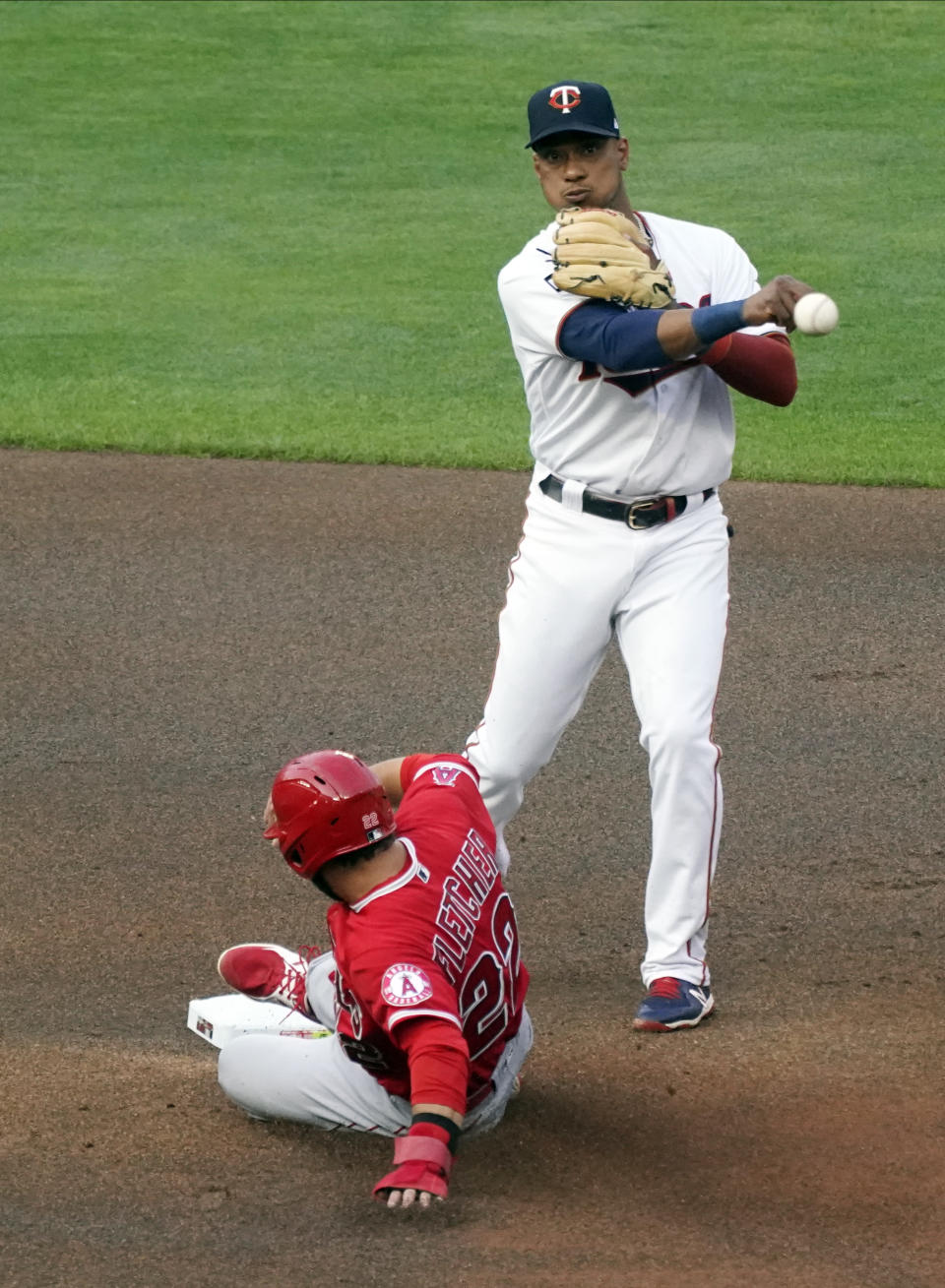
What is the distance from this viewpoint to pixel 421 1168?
334 cm

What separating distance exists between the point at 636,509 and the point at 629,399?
27cm

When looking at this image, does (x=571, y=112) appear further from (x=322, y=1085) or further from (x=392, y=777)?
(x=322, y=1085)

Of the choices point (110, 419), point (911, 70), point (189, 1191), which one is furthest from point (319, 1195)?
point (911, 70)

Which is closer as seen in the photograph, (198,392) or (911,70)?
(198,392)

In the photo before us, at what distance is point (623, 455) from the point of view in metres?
4.46

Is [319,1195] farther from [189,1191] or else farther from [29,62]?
[29,62]

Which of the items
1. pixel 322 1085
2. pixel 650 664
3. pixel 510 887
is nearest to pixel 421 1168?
pixel 322 1085

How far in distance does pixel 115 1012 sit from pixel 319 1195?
3.28 ft

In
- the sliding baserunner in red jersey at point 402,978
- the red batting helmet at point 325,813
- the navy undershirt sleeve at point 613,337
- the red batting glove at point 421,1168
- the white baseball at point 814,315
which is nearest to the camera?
the red batting glove at point 421,1168

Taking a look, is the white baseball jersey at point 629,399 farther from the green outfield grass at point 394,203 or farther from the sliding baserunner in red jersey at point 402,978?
the green outfield grass at point 394,203

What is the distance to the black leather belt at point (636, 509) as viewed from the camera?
4484mm

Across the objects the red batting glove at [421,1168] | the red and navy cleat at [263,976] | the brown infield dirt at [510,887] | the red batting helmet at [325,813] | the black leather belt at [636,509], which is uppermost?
the black leather belt at [636,509]

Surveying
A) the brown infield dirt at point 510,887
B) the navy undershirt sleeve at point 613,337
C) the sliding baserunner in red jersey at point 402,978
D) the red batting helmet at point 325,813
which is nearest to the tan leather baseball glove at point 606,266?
the navy undershirt sleeve at point 613,337

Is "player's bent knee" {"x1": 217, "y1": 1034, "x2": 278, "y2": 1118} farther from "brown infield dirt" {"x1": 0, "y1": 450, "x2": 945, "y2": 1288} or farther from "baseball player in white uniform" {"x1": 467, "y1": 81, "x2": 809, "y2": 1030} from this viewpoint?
"baseball player in white uniform" {"x1": 467, "y1": 81, "x2": 809, "y2": 1030}
